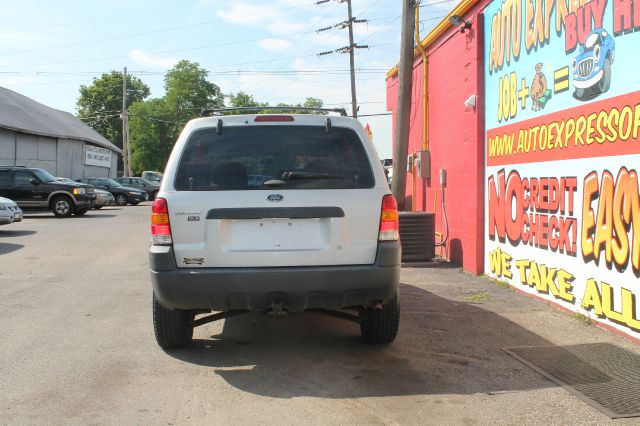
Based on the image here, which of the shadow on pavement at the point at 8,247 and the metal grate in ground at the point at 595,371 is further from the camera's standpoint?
the shadow on pavement at the point at 8,247

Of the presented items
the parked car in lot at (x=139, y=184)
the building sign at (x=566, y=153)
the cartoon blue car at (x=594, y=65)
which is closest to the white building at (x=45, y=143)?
the parked car in lot at (x=139, y=184)

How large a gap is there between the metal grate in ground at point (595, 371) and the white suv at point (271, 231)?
4.52ft

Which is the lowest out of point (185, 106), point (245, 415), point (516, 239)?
point (245, 415)

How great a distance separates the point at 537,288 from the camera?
723 centimetres

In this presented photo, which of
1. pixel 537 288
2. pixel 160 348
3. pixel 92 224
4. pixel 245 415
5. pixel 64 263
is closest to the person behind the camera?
pixel 245 415

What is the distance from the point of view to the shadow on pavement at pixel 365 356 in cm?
438

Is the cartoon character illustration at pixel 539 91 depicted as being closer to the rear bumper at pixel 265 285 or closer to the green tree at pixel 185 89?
the rear bumper at pixel 265 285

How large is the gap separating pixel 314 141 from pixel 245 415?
2111 millimetres

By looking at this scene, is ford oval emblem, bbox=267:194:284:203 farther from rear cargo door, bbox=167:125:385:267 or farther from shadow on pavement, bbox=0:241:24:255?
shadow on pavement, bbox=0:241:24:255

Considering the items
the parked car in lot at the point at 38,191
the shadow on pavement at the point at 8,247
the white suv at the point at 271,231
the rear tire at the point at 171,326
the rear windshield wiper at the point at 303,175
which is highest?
the parked car in lot at the point at 38,191

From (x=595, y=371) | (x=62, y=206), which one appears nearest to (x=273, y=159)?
(x=595, y=371)

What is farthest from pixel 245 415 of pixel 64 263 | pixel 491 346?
pixel 64 263

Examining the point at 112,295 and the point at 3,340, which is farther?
the point at 112,295

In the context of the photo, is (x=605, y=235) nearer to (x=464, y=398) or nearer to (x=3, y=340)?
(x=464, y=398)
